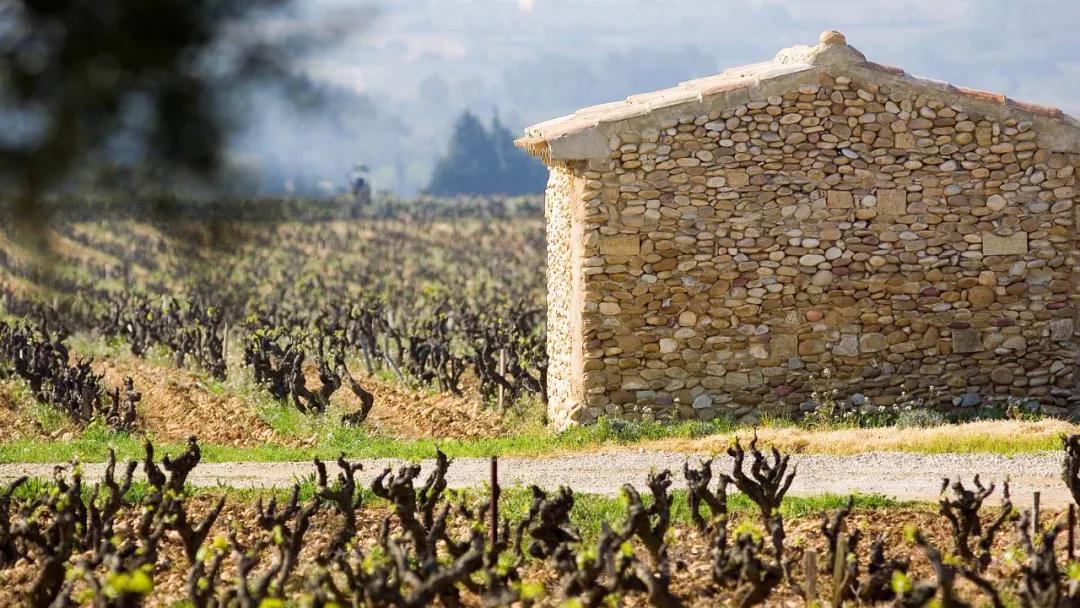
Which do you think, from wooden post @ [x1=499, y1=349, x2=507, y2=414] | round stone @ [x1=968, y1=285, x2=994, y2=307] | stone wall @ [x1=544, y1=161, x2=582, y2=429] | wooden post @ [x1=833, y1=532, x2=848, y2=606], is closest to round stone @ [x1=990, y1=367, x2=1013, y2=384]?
round stone @ [x1=968, y1=285, x2=994, y2=307]

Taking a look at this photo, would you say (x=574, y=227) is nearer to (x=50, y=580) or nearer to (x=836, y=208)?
(x=836, y=208)

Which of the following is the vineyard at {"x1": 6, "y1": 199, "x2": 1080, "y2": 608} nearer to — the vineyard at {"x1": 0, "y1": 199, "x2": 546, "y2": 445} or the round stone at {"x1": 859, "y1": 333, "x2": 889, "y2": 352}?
the vineyard at {"x1": 0, "y1": 199, "x2": 546, "y2": 445}

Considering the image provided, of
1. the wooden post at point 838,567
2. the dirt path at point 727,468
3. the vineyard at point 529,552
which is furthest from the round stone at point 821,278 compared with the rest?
the wooden post at point 838,567

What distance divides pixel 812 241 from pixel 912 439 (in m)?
2.36

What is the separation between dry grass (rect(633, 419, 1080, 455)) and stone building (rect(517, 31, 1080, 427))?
91cm

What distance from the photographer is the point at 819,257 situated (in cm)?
1336

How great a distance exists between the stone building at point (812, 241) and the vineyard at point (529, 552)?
3.52 m

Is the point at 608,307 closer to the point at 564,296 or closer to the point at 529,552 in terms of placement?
the point at 564,296

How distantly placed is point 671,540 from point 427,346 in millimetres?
12376

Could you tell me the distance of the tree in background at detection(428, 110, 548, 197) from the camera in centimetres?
12688

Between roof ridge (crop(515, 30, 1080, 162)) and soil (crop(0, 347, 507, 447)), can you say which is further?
soil (crop(0, 347, 507, 447))

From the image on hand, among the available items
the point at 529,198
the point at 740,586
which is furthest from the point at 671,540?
the point at 529,198

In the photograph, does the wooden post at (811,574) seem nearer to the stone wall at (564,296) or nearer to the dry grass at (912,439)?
the dry grass at (912,439)

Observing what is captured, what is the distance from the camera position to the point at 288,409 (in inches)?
639
